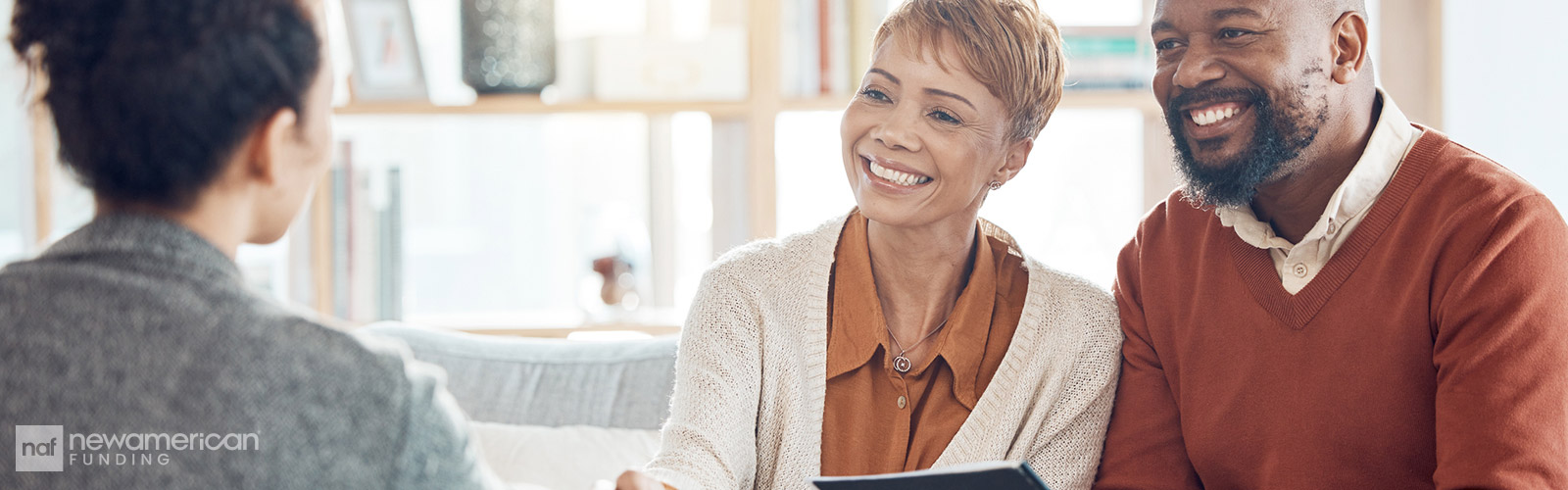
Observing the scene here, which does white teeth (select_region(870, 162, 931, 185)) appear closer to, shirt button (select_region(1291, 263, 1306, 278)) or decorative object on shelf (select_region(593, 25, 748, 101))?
shirt button (select_region(1291, 263, 1306, 278))

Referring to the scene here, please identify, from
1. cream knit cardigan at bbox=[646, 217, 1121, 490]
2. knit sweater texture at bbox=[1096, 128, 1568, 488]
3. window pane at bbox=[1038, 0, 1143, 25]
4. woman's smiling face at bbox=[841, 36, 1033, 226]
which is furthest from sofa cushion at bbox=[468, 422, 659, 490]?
window pane at bbox=[1038, 0, 1143, 25]

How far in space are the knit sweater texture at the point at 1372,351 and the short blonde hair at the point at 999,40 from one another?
26cm

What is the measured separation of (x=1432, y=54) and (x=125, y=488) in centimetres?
263

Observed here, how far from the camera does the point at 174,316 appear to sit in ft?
2.43

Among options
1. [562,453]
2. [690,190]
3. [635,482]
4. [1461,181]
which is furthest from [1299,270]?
[690,190]

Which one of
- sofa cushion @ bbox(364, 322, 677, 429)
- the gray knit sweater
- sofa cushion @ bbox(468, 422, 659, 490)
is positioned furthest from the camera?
sofa cushion @ bbox(364, 322, 677, 429)

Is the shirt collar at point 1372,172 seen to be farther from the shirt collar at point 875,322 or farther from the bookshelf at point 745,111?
the bookshelf at point 745,111

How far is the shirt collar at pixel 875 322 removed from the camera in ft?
5.11

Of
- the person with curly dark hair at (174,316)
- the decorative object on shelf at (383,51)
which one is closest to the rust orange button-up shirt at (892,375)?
the person with curly dark hair at (174,316)

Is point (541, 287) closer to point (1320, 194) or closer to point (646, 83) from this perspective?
point (646, 83)

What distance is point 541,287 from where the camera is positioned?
9.04 ft

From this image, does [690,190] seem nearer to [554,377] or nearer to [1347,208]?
[554,377]

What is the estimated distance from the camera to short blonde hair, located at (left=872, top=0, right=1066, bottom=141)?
1.50 meters

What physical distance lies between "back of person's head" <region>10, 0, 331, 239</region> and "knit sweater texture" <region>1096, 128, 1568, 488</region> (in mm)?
1130
